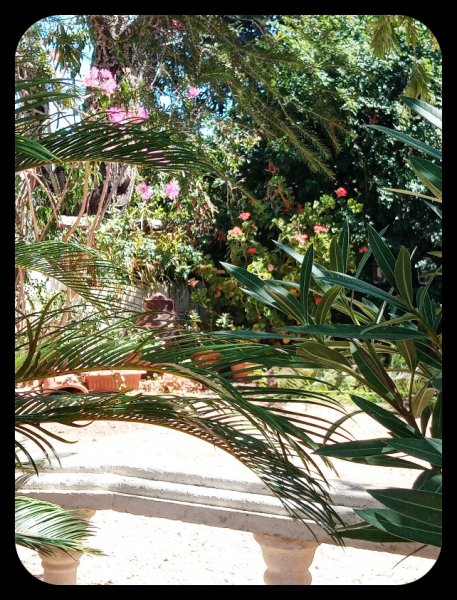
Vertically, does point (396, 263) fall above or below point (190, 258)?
below

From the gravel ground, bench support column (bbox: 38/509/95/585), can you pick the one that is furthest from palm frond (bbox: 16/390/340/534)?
the gravel ground

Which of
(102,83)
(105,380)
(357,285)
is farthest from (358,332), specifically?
(105,380)

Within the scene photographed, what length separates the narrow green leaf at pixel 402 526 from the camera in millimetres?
697

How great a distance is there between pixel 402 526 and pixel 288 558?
129 cm

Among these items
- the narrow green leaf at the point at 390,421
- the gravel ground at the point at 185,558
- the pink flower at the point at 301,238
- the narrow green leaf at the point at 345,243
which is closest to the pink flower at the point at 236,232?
the pink flower at the point at 301,238

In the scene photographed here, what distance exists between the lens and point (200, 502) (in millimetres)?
2045

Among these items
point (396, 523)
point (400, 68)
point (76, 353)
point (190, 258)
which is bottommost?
point (396, 523)

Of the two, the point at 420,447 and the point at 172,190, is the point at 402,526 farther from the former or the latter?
the point at 172,190

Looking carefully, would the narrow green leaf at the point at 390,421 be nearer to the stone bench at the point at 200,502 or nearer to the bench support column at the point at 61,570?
the stone bench at the point at 200,502

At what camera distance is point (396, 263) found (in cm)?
116
